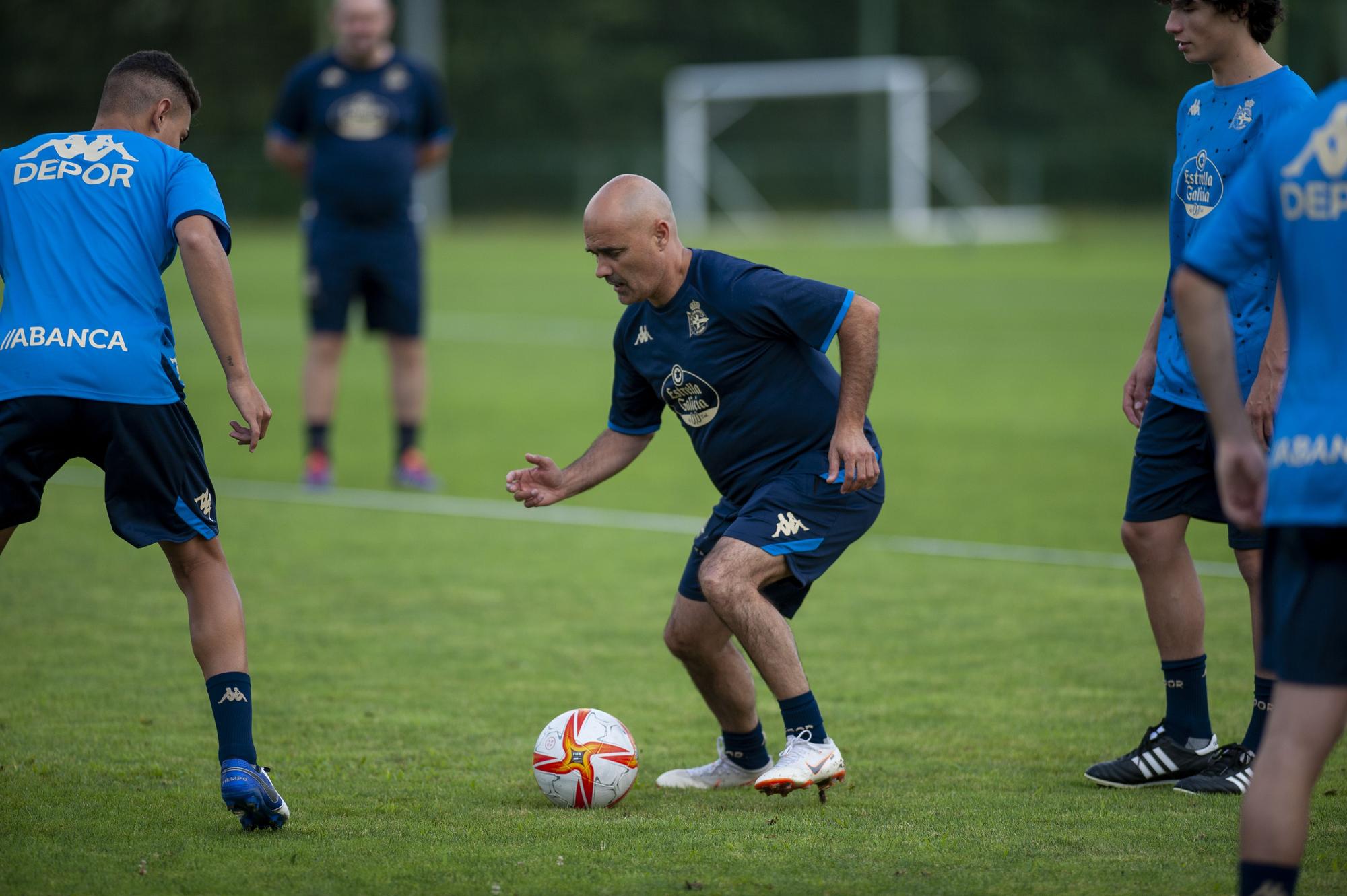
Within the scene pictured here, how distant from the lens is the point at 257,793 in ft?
13.8

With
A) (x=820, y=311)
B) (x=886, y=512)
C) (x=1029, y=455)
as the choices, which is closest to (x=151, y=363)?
(x=820, y=311)

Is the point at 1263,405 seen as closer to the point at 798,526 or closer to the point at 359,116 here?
the point at 798,526

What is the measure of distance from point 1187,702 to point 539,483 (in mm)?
2162

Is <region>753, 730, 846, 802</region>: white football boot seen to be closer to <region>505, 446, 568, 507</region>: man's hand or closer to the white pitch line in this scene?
<region>505, 446, 568, 507</region>: man's hand

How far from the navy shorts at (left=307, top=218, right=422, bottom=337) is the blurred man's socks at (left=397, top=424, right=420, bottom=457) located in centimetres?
61

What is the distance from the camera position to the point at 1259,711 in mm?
4770

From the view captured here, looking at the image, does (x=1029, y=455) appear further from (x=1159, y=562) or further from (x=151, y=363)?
(x=151, y=363)

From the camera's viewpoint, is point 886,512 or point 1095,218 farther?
point 1095,218

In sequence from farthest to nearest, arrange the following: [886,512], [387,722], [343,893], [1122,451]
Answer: [1122,451]
[886,512]
[387,722]
[343,893]

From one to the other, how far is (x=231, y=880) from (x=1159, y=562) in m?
2.86

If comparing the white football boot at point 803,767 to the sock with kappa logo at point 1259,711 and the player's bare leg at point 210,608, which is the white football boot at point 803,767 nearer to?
the sock with kappa logo at point 1259,711

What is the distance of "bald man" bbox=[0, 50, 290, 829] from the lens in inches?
167

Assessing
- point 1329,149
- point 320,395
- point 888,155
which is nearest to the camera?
point 1329,149

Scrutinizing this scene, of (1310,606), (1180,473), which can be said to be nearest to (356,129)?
(1180,473)
